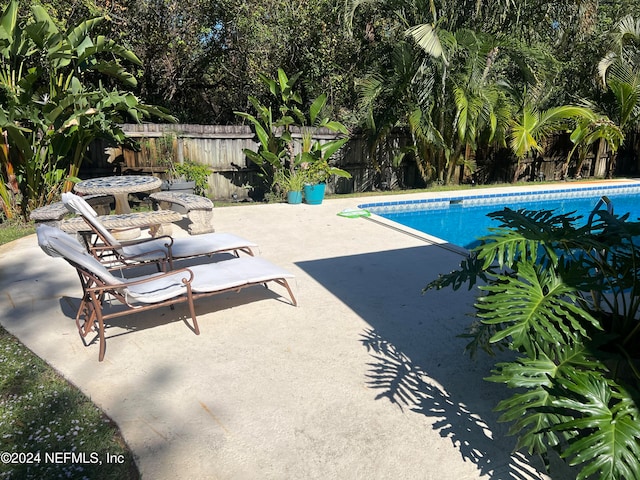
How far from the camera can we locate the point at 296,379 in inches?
121

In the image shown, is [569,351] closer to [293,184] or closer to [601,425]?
[601,425]

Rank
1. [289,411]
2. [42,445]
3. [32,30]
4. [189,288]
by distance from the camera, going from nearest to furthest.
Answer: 1. [42,445]
2. [289,411]
3. [189,288]
4. [32,30]

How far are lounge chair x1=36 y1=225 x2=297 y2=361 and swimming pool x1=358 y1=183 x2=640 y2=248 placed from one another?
5599 millimetres

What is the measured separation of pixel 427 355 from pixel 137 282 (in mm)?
2387

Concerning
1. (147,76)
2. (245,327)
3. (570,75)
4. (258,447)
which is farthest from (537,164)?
(258,447)

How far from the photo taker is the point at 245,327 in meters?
3.90

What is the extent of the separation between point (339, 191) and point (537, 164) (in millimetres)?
7828

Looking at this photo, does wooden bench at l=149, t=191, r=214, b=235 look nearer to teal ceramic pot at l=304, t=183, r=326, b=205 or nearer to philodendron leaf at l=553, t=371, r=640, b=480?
teal ceramic pot at l=304, t=183, r=326, b=205

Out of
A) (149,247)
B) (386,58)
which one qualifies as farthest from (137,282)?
(386,58)

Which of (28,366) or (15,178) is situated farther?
(15,178)

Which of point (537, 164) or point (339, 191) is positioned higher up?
point (537, 164)

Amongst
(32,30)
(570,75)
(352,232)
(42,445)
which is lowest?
(42,445)

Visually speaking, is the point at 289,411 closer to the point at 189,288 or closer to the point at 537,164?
the point at 189,288

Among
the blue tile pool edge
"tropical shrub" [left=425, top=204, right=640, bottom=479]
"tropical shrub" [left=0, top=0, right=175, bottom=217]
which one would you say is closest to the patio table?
"tropical shrub" [left=0, top=0, right=175, bottom=217]
